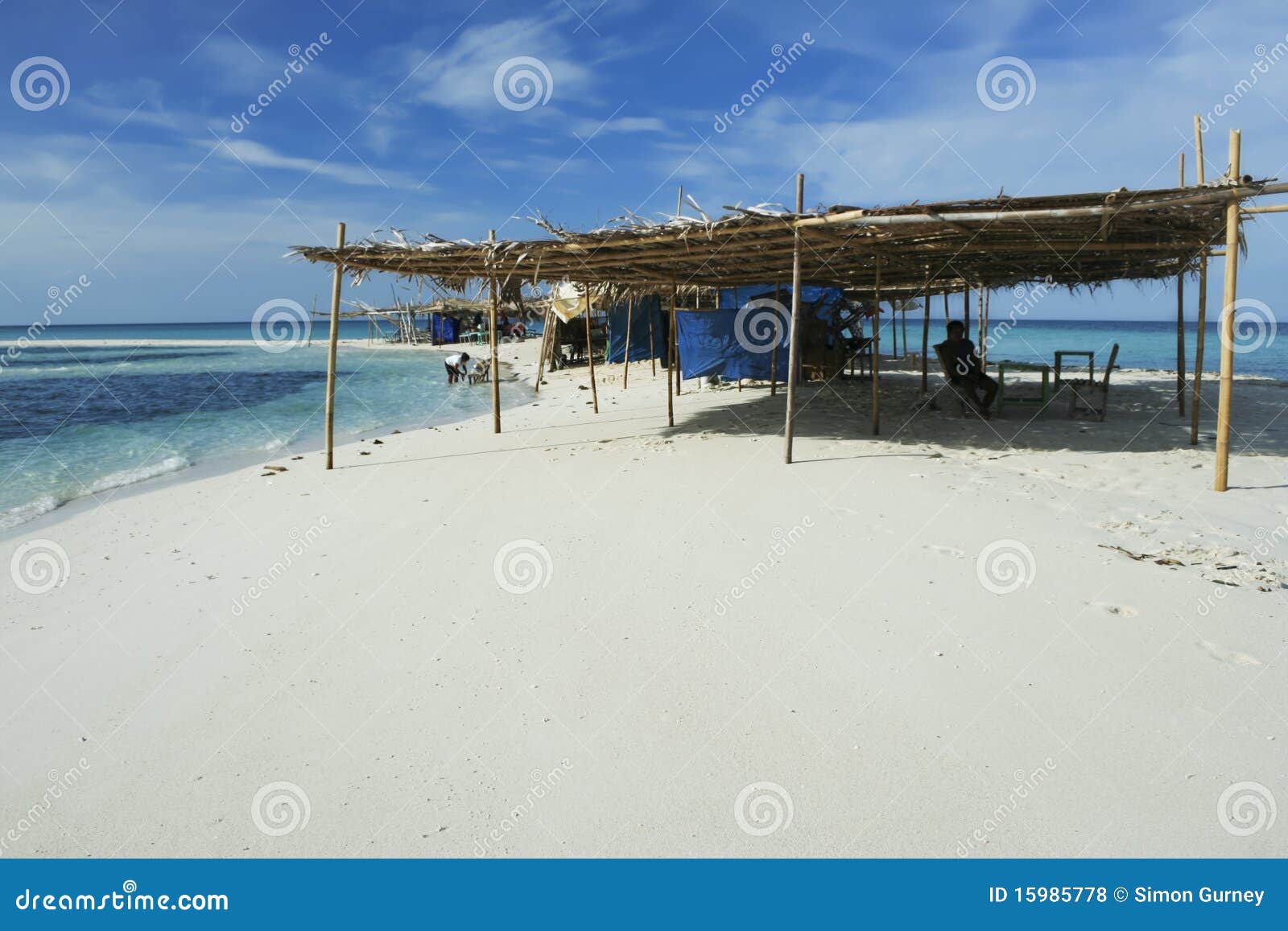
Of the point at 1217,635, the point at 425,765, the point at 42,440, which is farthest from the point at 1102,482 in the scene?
the point at 42,440

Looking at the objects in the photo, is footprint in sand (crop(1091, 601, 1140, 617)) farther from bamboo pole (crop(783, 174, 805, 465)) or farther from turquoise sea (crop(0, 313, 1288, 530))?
turquoise sea (crop(0, 313, 1288, 530))

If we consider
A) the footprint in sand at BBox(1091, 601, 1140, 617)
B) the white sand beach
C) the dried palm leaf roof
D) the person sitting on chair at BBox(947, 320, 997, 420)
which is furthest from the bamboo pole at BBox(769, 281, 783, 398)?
the footprint in sand at BBox(1091, 601, 1140, 617)

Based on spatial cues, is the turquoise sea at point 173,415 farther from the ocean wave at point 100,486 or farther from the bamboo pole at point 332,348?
the bamboo pole at point 332,348

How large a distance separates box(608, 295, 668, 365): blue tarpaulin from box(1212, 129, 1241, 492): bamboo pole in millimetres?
11888

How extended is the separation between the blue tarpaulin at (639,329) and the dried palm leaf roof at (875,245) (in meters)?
5.95

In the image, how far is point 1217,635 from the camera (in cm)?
379

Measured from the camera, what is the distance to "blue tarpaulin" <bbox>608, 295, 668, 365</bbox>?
1795cm

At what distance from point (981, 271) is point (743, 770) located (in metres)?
11.0

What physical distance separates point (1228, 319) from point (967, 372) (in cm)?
475

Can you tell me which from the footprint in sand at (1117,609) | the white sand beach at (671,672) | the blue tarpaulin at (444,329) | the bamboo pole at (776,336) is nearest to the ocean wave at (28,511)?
the white sand beach at (671,672)

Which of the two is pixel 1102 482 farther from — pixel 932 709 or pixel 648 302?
pixel 648 302

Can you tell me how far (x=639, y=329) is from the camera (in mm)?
19297

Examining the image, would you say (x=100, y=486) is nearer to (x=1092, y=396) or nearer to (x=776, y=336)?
(x=776, y=336)

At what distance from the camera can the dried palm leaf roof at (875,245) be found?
6.31 meters
